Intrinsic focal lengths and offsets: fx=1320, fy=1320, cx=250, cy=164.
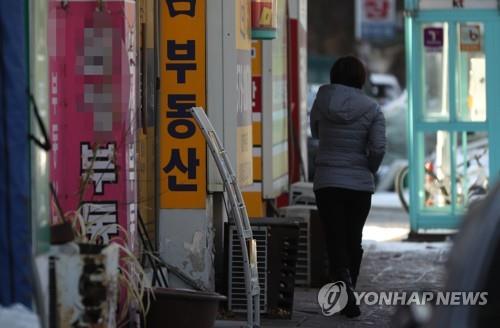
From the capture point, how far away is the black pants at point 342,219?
9.48 meters

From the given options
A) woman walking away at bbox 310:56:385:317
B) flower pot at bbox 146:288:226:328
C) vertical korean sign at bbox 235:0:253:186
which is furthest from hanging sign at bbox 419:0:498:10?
flower pot at bbox 146:288:226:328

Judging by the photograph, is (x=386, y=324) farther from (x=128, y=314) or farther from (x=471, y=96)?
(x=471, y=96)

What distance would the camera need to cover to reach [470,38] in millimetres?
14914

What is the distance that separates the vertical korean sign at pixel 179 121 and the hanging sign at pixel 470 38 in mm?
6093

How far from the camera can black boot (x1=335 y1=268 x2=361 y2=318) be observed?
9.46 m

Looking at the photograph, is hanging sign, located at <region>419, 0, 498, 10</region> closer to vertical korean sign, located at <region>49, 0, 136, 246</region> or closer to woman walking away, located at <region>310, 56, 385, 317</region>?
woman walking away, located at <region>310, 56, 385, 317</region>

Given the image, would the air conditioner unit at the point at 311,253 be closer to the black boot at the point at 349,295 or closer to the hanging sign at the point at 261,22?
the black boot at the point at 349,295

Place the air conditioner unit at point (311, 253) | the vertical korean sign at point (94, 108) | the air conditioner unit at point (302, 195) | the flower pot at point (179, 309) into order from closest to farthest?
the vertical korean sign at point (94, 108), the flower pot at point (179, 309), the air conditioner unit at point (311, 253), the air conditioner unit at point (302, 195)

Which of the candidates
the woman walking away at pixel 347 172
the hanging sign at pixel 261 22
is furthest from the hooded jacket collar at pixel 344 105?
the hanging sign at pixel 261 22

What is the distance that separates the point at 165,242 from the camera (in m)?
9.43

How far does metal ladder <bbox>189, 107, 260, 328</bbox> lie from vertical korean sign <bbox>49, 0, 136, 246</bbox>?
683mm

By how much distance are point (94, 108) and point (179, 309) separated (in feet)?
4.23

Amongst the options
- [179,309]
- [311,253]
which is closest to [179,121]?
[179,309]

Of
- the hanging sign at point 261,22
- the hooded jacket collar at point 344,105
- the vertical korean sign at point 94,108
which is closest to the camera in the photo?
the vertical korean sign at point 94,108
